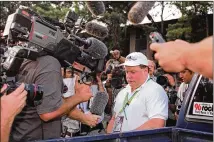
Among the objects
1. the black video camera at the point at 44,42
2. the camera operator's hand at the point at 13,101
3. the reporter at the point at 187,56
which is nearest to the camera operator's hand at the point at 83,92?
the black video camera at the point at 44,42

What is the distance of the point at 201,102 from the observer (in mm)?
3174

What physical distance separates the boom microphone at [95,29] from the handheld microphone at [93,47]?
120mm

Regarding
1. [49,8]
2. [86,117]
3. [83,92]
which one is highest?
[49,8]

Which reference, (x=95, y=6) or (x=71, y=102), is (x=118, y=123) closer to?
(x=71, y=102)

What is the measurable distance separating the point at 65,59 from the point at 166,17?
14.1 metres

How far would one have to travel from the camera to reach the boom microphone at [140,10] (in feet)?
6.96

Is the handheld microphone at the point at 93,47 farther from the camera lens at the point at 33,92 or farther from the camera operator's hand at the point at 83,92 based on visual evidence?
the camera lens at the point at 33,92

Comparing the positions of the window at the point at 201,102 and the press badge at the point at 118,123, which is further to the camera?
the press badge at the point at 118,123

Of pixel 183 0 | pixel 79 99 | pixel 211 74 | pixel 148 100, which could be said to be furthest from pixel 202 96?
pixel 183 0

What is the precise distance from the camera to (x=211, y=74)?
1.61m

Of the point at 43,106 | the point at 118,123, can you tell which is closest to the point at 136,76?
the point at 118,123

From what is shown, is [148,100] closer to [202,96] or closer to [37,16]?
[202,96]

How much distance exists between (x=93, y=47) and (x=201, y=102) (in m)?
1.07

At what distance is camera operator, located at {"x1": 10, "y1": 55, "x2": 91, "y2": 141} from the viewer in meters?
2.74
